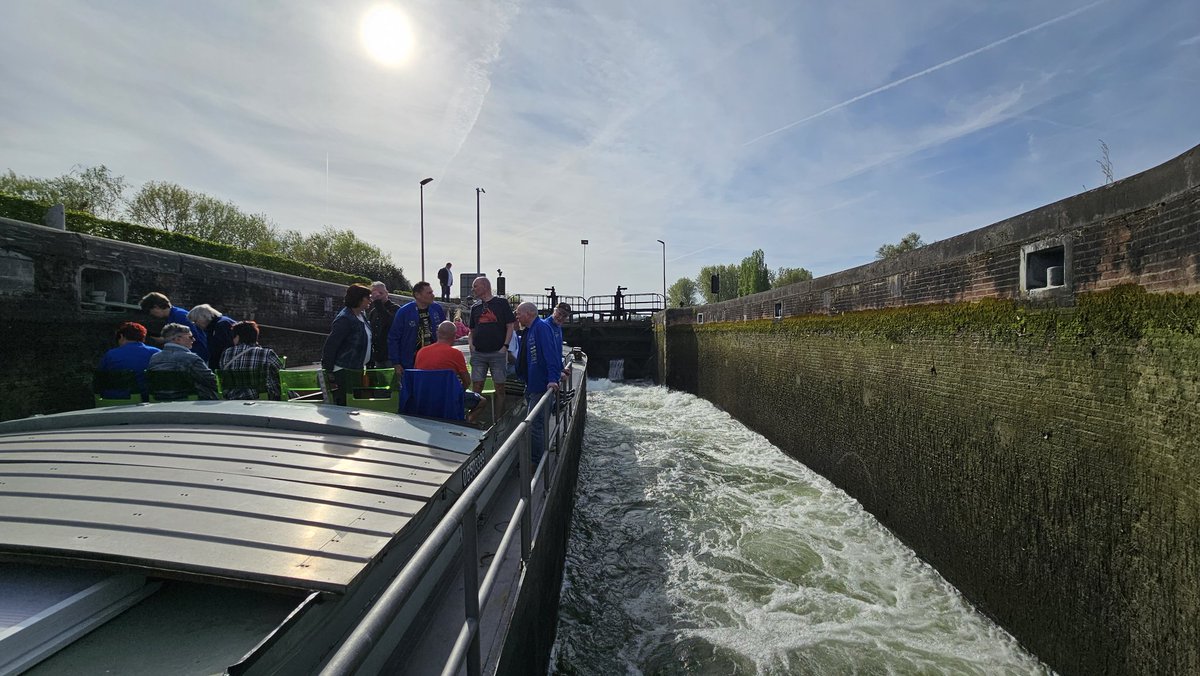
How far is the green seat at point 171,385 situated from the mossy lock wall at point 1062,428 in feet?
20.5

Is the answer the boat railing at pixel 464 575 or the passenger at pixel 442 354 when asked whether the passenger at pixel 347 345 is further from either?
the boat railing at pixel 464 575

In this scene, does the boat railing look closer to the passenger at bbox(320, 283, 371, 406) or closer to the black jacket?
the passenger at bbox(320, 283, 371, 406)

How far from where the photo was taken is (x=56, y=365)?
5.86 meters

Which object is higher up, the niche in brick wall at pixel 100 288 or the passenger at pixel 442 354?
the niche in brick wall at pixel 100 288

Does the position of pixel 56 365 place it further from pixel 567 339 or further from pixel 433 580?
pixel 567 339

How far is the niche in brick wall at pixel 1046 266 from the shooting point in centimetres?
367

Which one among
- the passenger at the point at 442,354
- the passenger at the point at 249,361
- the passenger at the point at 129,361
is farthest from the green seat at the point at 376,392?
the passenger at the point at 129,361

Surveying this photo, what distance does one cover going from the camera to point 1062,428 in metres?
3.52

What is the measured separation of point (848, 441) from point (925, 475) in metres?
1.80

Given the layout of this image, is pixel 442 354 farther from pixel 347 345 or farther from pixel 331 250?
pixel 331 250

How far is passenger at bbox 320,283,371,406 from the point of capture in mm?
4316

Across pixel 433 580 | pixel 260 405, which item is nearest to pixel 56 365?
pixel 260 405

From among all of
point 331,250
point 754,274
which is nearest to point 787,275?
point 754,274

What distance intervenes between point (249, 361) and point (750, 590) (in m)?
4.74
